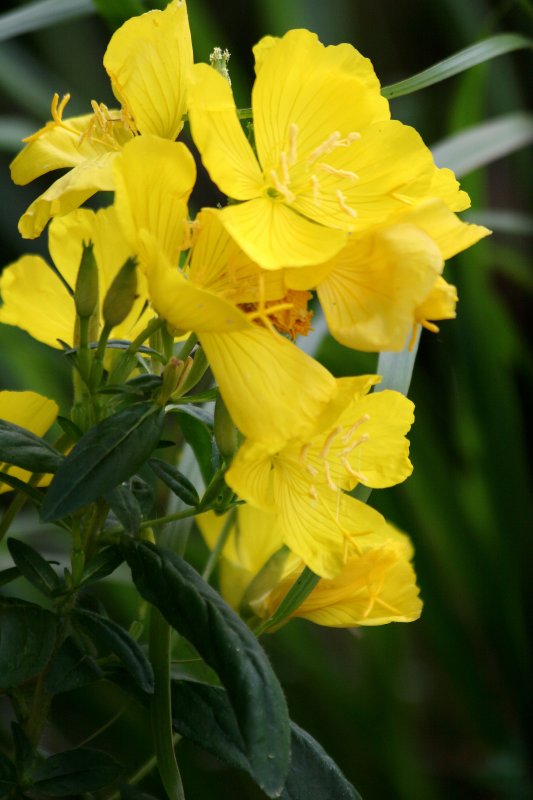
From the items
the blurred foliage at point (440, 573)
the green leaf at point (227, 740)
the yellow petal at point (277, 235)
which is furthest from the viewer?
the blurred foliage at point (440, 573)

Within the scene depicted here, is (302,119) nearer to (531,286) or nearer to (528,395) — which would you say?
(531,286)

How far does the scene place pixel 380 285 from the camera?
445 mm

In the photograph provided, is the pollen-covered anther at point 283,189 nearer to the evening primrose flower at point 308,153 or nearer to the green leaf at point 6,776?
the evening primrose flower at point 308,153

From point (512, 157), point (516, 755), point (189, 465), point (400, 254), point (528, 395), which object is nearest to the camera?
point (400, 254)

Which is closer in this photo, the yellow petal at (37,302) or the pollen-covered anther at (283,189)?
the pollen-covered anther at (283,189)

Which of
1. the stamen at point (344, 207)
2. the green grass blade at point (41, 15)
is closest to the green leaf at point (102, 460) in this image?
the stamen at point (344, 207)

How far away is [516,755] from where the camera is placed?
127 cm

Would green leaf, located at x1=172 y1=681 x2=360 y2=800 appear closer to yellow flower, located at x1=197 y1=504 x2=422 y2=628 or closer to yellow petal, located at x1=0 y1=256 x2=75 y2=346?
yellow flower, located at x1=197 y1=504 x2=422 y2=628


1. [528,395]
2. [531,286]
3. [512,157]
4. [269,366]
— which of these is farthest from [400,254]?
[512,157]

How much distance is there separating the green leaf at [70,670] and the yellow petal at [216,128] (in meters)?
A: 0.24

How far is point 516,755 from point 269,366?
1.00 m

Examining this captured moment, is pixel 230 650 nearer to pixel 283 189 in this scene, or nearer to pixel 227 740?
pixel 227 740

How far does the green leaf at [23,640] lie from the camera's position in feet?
1.54

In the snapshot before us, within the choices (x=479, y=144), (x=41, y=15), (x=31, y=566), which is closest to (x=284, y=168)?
(x=31, y=566)
